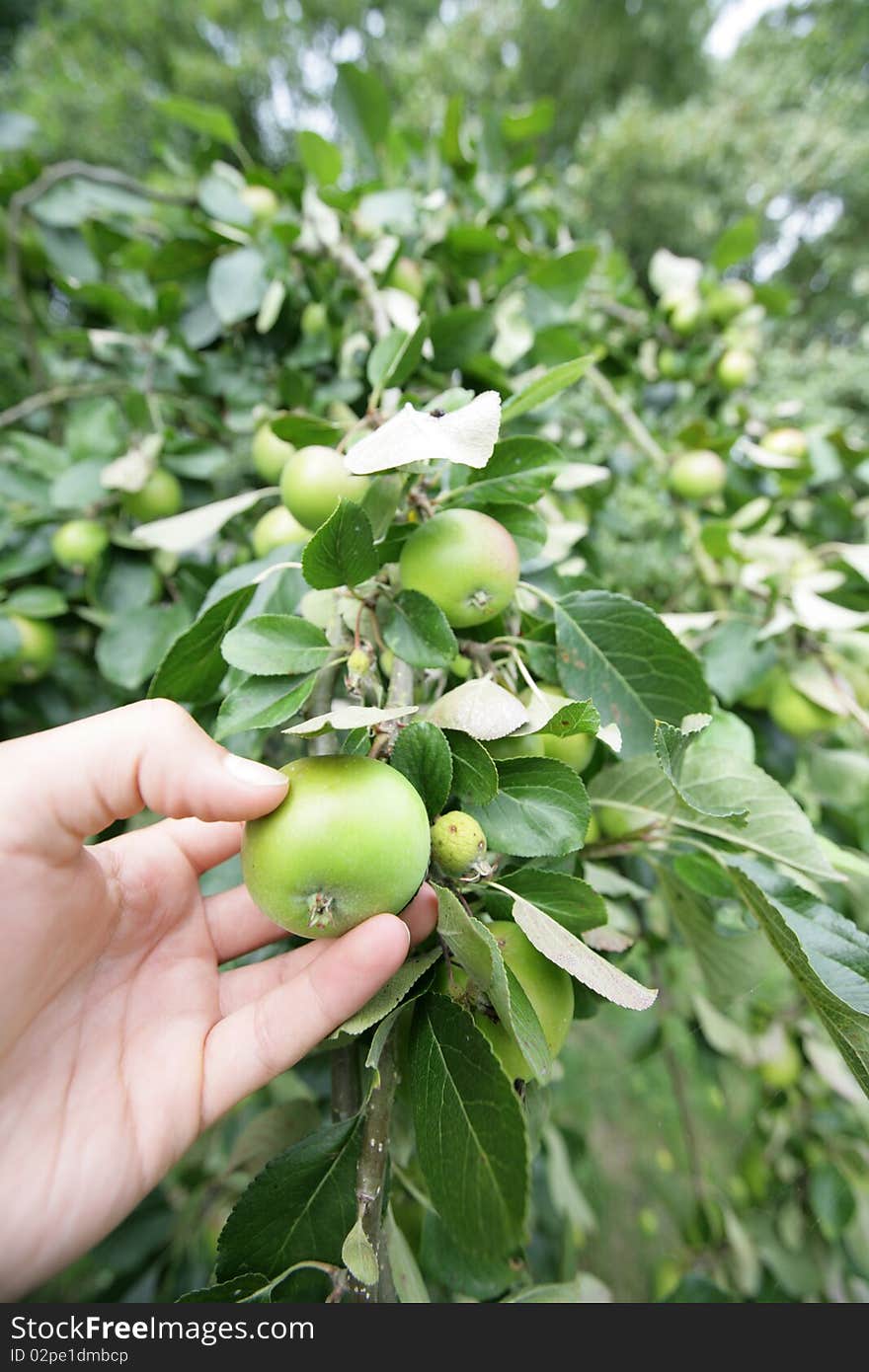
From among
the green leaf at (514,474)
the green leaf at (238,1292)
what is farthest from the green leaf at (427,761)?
the green leaf at (238,1292)

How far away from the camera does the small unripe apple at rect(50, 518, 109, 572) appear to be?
0.93 meters

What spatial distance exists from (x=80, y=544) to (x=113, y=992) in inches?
22.7

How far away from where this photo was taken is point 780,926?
19.7 inches

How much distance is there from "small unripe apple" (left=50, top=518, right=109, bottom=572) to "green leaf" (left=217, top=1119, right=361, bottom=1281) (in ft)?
2.39

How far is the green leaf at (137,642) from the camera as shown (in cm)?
85

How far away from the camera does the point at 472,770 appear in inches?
20.0

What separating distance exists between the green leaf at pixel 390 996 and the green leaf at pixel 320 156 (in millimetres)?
959

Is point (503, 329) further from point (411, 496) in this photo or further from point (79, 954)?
point (79, 954)

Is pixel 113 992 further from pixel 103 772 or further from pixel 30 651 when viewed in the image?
pixel 30 651

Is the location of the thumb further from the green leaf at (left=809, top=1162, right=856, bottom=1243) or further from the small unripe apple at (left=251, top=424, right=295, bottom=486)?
the green leaf at (left=809, top=1162, right=856, bottom=1243)

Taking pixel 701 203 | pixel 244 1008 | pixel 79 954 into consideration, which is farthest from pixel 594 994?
pixel 701 203

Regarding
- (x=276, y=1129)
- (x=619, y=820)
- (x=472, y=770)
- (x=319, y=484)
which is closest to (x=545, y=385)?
(x=319, y=484)

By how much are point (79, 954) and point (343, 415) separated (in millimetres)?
655

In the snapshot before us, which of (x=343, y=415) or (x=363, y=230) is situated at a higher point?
(x=363, y=230)
